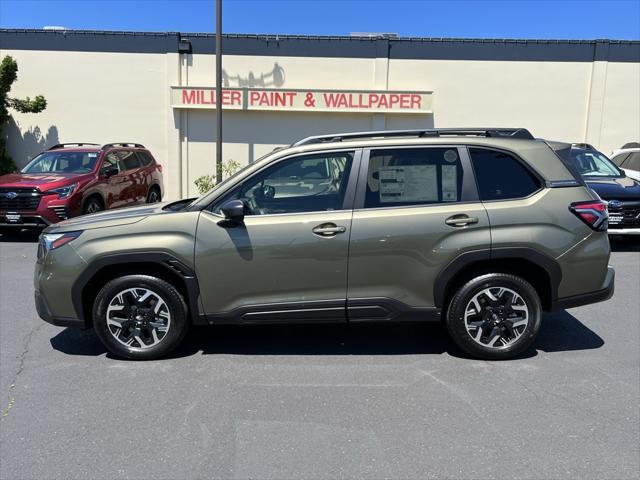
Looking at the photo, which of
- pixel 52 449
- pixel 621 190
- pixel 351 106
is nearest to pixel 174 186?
pixel 351 106

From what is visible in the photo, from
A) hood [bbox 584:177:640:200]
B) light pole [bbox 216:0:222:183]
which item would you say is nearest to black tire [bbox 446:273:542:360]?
hood [bbox 584:177:640:200]

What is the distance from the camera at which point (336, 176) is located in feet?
14.8

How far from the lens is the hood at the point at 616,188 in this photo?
9.01 metres

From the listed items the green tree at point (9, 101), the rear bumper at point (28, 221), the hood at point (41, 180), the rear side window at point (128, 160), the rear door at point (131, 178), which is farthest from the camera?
the green tree at point (9, 101)

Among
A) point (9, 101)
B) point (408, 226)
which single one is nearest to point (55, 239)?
point (408, 226)

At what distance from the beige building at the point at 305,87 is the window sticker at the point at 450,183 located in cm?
1200

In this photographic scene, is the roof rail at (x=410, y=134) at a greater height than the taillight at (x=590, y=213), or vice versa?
the roof rail at (x=410, y=134)

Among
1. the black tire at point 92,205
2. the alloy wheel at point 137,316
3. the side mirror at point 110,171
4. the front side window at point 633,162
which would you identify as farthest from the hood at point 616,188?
the side mirror at point 110,171

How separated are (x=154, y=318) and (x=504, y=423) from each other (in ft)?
9.05

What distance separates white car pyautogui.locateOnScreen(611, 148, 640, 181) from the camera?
38.4 feet

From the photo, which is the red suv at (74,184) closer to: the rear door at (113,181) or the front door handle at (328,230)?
the rear door at (113,181)

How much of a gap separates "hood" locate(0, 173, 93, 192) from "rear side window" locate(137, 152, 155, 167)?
101 inches

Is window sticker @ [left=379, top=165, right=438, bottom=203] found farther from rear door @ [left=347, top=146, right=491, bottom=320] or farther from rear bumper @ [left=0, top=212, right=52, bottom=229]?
rear bumper @ [left=0, top=212, right=52, bottom=229]

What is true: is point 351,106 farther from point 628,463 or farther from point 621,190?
point 628,463
